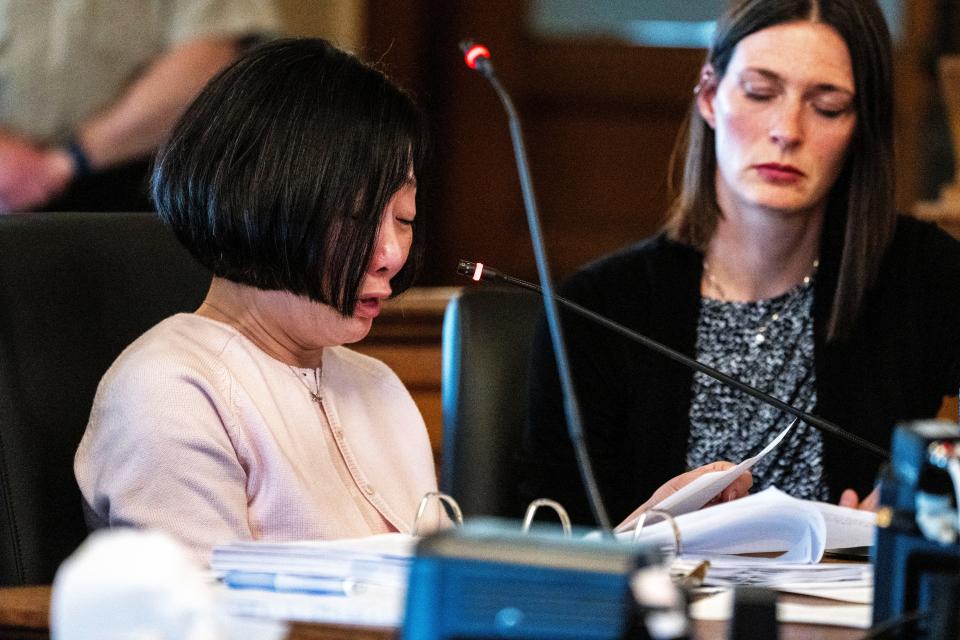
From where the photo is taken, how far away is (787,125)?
1756mm

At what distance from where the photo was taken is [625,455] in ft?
6.12

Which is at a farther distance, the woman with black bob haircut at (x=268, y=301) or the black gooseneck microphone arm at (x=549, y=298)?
the woman with black bob haircut at (x=268, y=301)

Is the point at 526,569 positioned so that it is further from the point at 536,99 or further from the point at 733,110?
the point at 536,99

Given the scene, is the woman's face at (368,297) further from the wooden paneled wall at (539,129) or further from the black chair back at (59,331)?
the wooden paneled wall at (539,129)

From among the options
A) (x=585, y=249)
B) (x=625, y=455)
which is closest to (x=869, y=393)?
(x=625, y=455)

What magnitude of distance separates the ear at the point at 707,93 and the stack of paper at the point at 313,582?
1.09 metres

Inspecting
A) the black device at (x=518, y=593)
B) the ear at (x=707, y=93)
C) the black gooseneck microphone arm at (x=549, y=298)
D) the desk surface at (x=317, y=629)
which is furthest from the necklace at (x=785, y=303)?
the black device at (x=518, y=593)

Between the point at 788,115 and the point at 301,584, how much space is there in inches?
42.0

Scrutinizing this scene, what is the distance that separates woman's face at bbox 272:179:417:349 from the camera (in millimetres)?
1310

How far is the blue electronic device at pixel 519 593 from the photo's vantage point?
2.19 ft

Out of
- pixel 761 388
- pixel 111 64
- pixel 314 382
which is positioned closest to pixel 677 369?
pixel 761 388

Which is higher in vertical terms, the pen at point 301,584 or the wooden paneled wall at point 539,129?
the wooden paneled wall at point 539,129

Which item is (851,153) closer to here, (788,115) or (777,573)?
(788,115)

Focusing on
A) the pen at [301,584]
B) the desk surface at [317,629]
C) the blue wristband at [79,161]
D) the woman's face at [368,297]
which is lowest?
the desk surface at [317,629]
